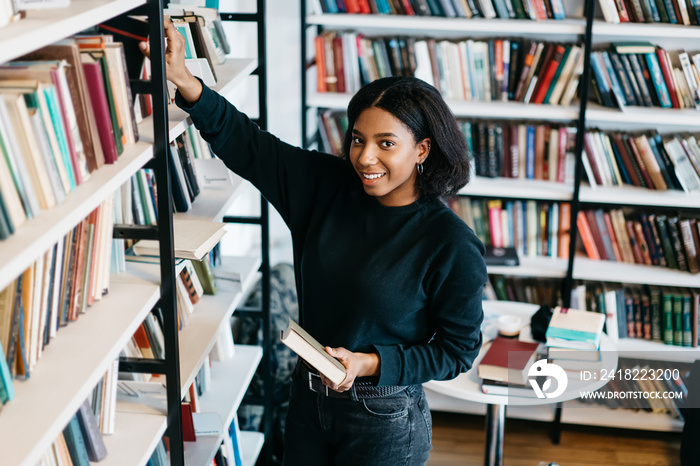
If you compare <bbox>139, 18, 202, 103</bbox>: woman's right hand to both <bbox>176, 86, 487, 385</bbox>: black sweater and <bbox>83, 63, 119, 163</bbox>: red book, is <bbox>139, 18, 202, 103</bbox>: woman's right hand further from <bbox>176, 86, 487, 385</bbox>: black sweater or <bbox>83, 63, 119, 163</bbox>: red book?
<bbox>83, 63, 119, 163</bbox>: red book

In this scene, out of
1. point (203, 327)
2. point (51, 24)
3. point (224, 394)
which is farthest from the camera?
point (224, 394)

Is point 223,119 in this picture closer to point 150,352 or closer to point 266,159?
point 266,159

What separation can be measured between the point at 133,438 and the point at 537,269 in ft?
6.39

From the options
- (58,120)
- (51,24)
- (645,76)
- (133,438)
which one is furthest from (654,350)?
(51,24)

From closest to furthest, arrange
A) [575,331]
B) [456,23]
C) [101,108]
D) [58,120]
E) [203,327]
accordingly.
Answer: [58,120] < [101,108] < [203,327] < [575,331] < [456,23]

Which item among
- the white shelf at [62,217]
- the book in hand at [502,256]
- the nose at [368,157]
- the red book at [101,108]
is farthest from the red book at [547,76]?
the red book at [101,108]

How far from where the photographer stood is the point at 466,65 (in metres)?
3.01

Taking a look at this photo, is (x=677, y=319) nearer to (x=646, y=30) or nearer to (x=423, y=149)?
(x=646, y=30)

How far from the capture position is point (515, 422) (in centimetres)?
329

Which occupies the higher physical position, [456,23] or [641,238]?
[456,23]

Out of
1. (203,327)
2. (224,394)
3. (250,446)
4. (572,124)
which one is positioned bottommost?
(250,446)

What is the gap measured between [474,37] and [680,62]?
78 cm

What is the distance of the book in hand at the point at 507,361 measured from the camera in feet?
7.36

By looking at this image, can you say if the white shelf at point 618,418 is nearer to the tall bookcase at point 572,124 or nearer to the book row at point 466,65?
the tall bookcase at point 572,124
